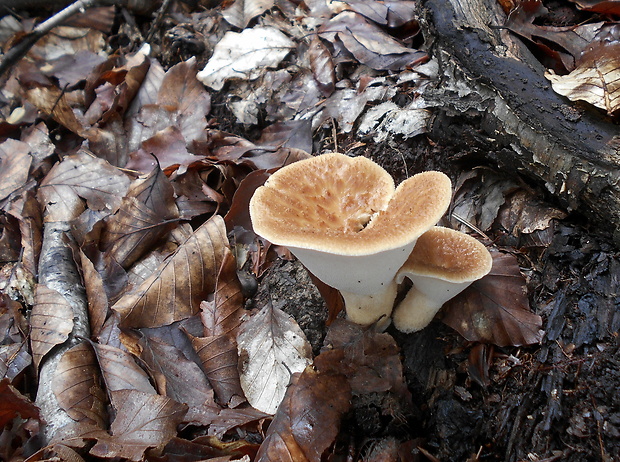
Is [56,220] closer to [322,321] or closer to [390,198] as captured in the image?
[322,321]

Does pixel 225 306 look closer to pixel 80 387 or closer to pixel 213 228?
pixel 213 228

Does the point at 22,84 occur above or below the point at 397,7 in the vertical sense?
below

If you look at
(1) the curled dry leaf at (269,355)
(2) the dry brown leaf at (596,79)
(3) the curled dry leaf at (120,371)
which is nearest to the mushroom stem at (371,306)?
(1) the curled dry leaf at (269,355)

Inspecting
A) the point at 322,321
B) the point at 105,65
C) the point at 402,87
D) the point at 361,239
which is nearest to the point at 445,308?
the point at 322,321

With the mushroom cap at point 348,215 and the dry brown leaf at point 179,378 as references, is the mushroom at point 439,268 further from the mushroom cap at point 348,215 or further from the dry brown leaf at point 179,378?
the dry brown leaf at point 179,378

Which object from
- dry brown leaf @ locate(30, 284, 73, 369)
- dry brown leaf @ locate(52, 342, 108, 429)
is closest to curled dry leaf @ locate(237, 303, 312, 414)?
dry brown leaf @ locate(52, 342, 108, 429)

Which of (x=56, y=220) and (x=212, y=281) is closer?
(x=212, y=281)

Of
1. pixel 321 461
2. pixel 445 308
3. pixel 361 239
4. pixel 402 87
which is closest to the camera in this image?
pixel 361 239
